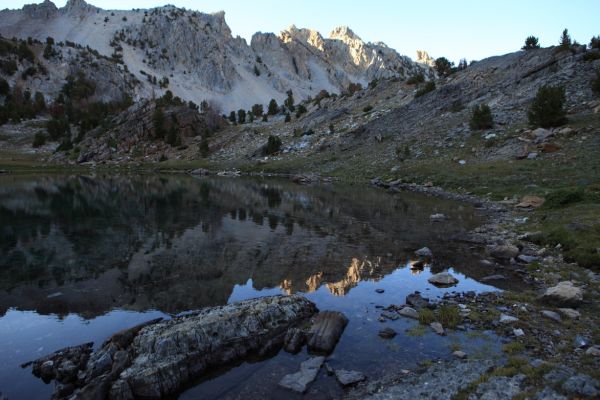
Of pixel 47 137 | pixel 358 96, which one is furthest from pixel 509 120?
pixel 47 137

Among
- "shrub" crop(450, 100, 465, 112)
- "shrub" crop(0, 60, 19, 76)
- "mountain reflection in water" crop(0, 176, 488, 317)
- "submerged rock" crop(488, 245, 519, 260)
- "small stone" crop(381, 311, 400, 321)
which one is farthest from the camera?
"shrub" crop(0, 60, 19, 76)

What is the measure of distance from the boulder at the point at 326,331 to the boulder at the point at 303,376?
0.63 m

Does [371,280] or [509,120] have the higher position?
[509,120]

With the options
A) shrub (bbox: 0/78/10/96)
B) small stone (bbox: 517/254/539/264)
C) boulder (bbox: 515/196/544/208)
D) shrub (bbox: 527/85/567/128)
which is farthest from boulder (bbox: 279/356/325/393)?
shrub (bbox: 0/78/10/96)

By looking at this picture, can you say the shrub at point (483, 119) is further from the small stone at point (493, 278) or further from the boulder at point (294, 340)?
the boulder at point (294, 340)

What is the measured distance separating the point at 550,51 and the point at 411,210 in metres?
52.5

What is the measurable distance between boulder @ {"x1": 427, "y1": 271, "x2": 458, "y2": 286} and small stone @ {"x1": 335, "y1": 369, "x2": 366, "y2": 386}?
802 cm

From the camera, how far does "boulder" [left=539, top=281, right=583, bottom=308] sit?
42.4ft

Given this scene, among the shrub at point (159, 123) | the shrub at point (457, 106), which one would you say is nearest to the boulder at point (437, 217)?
the shrub at point (457, 106)

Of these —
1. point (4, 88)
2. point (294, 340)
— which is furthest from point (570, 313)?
point (4, 88)

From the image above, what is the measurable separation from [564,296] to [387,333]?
643 centimetres

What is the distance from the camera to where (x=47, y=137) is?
118 meters

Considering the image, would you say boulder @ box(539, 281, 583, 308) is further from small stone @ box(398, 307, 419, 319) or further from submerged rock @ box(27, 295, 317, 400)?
submerged rock @ box(27, 295, 317, 400)

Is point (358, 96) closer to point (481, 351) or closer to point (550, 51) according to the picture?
point (550, 51)
